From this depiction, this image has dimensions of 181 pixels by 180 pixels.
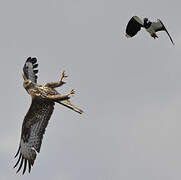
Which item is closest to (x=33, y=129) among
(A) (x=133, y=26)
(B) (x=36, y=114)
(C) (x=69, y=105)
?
(B) (x=36, y=114)

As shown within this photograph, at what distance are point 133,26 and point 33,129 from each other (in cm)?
460

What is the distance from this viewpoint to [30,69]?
2633cm

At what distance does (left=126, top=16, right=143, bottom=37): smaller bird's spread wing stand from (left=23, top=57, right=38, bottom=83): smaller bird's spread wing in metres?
3.44

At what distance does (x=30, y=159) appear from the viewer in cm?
2511

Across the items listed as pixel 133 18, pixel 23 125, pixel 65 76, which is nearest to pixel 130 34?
pixel 133 18

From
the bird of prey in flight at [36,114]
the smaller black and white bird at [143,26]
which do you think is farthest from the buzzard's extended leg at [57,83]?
the smaller black and white bird at [143,26]

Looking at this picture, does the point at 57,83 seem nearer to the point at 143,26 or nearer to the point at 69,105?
the point at 69,105

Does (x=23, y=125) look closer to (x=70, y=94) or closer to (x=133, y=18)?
(x=70, y=94)

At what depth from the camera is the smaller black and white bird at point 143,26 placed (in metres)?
24.8

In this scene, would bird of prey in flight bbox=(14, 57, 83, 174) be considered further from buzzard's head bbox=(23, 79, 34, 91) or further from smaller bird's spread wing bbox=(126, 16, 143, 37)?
smaller bird's spread wing bbox=(126, 16, 143, 37)

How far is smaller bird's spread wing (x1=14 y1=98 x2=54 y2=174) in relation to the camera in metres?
24.5

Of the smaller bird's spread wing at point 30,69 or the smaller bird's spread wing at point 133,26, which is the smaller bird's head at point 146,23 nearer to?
the smaller bird's spread wing at point 133,26

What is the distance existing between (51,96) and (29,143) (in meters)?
1.99

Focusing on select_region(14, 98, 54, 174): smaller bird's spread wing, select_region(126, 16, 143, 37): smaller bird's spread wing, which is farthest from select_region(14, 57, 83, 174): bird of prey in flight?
select_region(126, 16, 143, 37): smaller bird's spread wing
